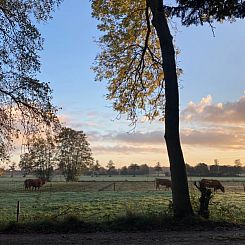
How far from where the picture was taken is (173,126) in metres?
14.3

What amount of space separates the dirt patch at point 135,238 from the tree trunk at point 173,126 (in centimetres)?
234

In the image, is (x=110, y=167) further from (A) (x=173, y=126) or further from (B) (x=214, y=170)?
(A) (x=173, y=126)

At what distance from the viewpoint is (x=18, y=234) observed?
11.5 m

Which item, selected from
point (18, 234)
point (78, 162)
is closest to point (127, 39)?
point (18, 234)

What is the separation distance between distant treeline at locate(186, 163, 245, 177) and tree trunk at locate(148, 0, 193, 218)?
89.7 meters

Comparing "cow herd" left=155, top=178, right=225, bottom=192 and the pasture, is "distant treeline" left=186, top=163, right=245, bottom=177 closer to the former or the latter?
"cow herd" left=155, top=178, right=225, bottom=192

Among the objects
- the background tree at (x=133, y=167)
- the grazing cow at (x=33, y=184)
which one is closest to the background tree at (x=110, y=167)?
the background tree at (x=133, y=167)

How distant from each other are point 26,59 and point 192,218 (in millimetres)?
8451

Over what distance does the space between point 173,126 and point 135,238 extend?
16.3 feet

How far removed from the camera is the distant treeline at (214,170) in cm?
10449

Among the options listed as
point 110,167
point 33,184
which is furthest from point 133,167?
point 33,184

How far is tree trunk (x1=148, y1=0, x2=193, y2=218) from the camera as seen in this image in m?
13.8

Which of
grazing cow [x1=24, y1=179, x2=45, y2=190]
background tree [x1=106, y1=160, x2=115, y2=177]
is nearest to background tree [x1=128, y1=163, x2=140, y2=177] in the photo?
background tree [x1=106, y1=160, x2=115, y2=177]

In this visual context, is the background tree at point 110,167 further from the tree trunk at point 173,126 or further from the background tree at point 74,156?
the tree trunk at point 173,126
